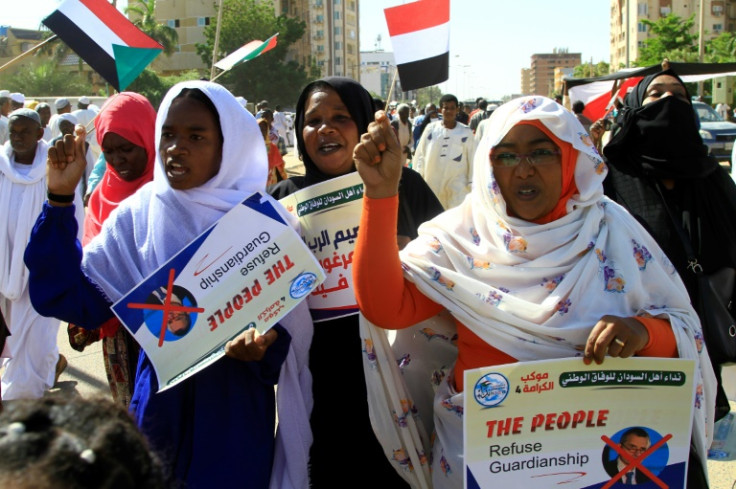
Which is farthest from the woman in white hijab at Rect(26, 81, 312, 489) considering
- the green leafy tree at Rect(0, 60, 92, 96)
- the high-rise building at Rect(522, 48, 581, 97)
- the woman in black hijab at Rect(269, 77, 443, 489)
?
the high-rise building at Rect(522, 48, 581, 97)

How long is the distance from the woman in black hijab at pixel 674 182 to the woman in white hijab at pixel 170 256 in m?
1.54

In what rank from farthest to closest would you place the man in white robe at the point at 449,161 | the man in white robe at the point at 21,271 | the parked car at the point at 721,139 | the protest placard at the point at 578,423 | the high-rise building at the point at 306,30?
the high-rise building at the point at 306,30
the parked car at the point at 721,139
the man in white robe at the point at 449,161
the man in white robe at the point at 21,271
the protest placard at the point at 578,423

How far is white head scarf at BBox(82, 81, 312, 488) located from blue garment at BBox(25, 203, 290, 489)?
0.29 feet

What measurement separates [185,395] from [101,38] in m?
3.65

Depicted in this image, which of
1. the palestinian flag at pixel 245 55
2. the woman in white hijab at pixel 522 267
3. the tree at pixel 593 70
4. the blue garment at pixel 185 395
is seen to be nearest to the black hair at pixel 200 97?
the blue garment at pixel 185 395

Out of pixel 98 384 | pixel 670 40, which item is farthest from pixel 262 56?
pixel 98 384

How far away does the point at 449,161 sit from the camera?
8.77 metres

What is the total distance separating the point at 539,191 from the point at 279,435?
114 cm

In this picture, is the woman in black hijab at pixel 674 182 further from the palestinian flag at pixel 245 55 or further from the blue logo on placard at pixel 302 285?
the palestinian flag at pixel 245 55

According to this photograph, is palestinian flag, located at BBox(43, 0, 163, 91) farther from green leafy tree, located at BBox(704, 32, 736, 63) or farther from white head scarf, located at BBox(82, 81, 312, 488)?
green leafy tree, located at BBox(704, 32, 736, 63)

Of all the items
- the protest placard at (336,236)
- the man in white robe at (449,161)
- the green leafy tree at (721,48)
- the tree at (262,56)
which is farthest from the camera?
the tree at (262,56)

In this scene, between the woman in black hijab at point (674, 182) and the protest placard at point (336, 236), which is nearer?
the protest placard at point (336, 236)

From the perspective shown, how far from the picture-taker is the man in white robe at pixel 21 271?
15.5 ft

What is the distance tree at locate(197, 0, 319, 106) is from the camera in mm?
59594
